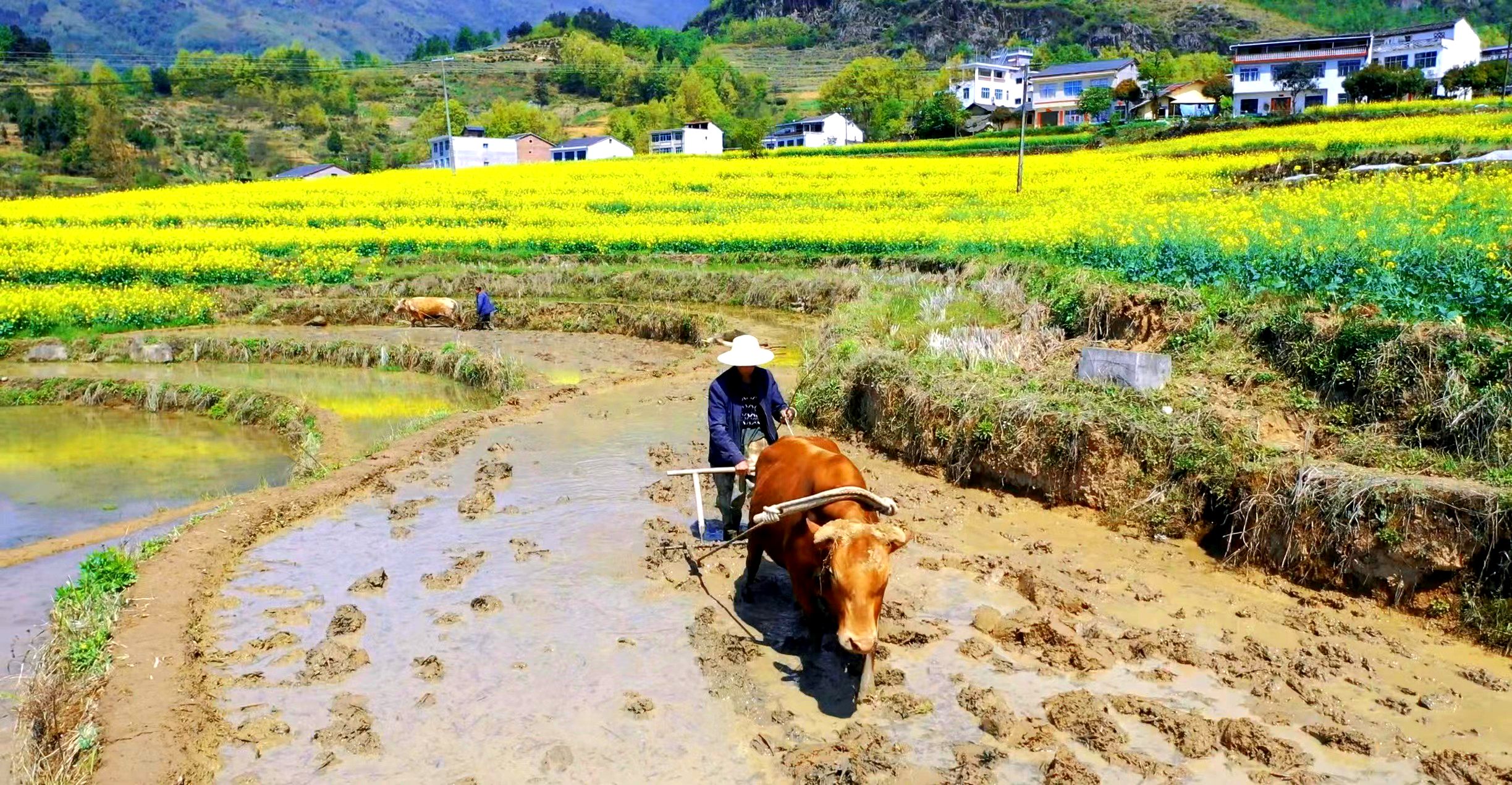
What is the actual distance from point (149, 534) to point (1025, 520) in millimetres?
7973

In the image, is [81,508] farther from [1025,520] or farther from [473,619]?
[1025,520]

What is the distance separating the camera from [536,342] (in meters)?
19.2

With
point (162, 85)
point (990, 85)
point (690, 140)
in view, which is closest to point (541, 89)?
point (162, 85)

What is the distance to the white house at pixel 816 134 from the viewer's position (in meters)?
74.9

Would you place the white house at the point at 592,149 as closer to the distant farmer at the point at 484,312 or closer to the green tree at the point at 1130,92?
the green tree at the point at 1130,92

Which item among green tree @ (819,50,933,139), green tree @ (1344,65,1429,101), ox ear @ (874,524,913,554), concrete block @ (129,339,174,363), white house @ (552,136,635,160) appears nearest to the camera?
ox ear @ (874,524,913,554)

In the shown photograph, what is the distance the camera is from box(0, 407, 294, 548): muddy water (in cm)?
1034

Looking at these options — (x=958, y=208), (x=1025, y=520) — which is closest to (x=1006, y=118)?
(x=958, y=208)

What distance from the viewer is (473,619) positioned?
6.87 meters

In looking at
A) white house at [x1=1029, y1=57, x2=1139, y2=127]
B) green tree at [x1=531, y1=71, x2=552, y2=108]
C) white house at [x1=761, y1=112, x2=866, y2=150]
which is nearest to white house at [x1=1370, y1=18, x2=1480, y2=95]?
white house at [x1=1029, y1=57, x2=1139, y2=127]

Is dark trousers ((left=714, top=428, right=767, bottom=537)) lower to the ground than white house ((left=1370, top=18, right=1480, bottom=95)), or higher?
lower

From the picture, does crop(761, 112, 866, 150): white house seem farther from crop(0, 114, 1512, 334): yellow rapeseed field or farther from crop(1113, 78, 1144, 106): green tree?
crop(0, 114, 1512, 334): yellow rapeseed field

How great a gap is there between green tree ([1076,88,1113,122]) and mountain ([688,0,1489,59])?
210 ft

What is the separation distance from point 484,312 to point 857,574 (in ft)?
55.6
